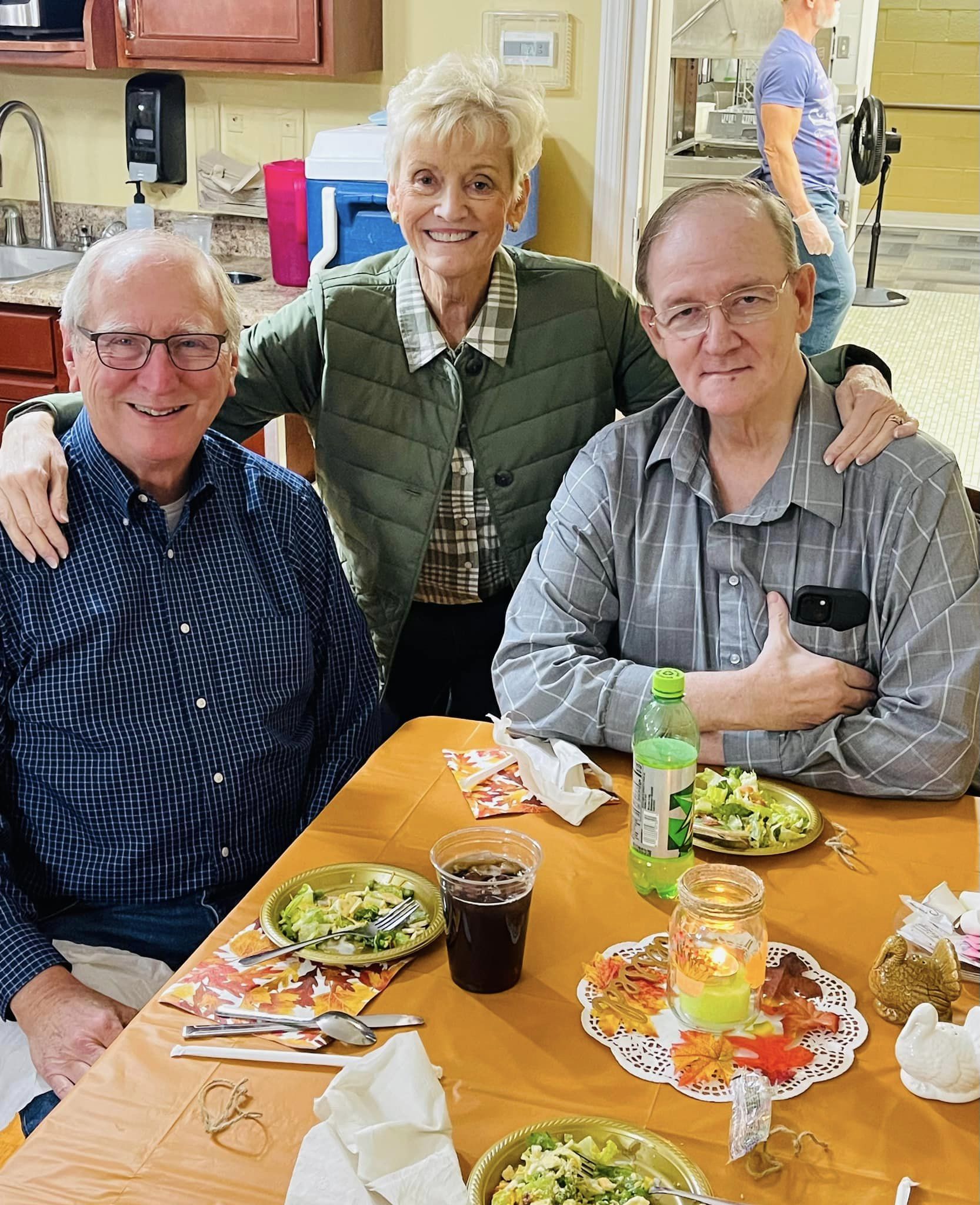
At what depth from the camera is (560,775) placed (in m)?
1.45

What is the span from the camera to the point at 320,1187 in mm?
906

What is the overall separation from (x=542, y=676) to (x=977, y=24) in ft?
32.0

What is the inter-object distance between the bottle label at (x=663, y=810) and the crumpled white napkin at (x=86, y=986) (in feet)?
2.01

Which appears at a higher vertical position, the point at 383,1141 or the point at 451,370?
the point at 451,370

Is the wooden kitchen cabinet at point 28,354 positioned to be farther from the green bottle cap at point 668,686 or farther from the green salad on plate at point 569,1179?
the green salad on plate at point 569,1179

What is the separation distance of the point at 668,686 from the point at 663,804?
0.38 ft

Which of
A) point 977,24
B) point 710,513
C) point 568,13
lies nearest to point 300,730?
point 710,513

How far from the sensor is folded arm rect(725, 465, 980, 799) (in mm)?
1486

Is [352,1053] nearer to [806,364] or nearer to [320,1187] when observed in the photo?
[320,1187]

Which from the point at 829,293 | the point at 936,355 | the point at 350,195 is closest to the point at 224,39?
the point at 350,195

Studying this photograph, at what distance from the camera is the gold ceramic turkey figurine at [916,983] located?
1.10 m

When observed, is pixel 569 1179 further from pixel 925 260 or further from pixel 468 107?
pixel 925 260

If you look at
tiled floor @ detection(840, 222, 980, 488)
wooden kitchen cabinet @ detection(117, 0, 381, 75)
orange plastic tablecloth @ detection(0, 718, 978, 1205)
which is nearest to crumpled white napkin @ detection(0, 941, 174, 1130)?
orange plastic tablecloth @ detection(0, 718, 978, 1205)

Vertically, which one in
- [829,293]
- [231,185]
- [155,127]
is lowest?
[829,293]
